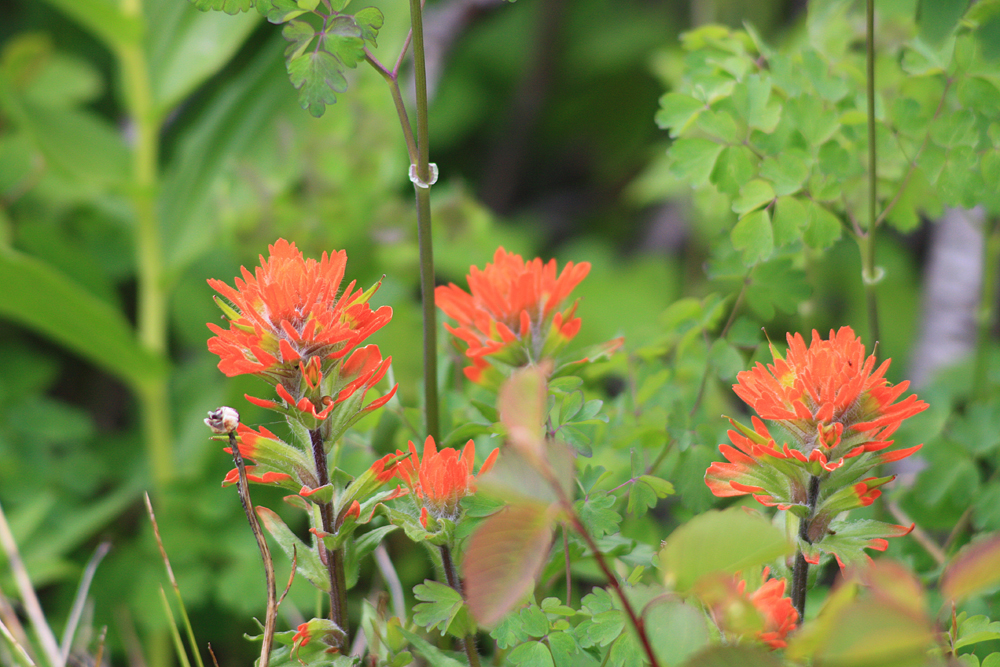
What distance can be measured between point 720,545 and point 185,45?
0.99 m

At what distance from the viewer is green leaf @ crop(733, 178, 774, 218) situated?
509 millimetres

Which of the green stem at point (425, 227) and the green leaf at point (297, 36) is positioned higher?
the green leaf at point (297, 36)

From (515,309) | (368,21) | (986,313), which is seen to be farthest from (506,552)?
(986,313)

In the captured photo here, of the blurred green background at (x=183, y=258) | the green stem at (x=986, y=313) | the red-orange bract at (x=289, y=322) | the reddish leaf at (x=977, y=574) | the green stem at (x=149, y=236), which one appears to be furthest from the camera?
the green stem at (x=149, y=236)

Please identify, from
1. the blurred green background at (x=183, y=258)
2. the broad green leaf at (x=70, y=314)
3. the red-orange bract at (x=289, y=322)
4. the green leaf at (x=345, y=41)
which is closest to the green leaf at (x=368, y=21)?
the green leaf at (x=345, y=41)

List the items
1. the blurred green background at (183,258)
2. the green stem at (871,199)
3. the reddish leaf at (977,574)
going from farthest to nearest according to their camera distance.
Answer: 1. the blurred green background at (183,258)
2. the green stem at (871,199)
3. the reddish leaf at (977,574)

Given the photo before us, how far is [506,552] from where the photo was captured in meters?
0.29

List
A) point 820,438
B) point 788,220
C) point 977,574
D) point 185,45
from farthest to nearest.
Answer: point 185,45
point 788,220
point 820,438
point 977,574

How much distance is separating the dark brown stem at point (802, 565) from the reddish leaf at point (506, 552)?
6.4 inches

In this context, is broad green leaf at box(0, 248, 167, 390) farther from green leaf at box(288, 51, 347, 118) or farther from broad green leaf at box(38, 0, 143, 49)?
green leaf at box(288, 51, 347, 118)

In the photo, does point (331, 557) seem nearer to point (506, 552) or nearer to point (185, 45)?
point (506, 552)

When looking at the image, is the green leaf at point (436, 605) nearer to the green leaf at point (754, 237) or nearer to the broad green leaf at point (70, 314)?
the green leaf at point (754, 237)

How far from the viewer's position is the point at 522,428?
0.27 m

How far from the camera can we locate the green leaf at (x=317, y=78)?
396 millimetres
